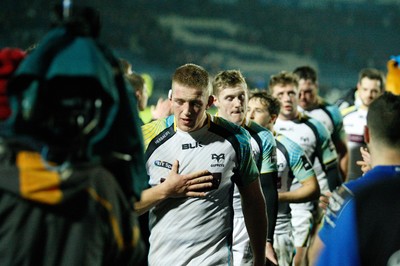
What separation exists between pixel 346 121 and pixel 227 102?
14.8 ft

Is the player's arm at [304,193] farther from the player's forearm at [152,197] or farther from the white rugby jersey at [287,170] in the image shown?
the player's forearm at [152,197]

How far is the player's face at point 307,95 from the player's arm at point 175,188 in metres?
5.16

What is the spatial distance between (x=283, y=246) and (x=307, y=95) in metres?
3.01

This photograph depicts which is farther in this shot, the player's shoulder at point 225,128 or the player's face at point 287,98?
the player's face at point 287,98

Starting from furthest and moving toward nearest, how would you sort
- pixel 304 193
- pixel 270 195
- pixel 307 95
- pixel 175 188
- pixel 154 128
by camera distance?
pixel 307 95, pixel 304 193, pixel 270 195, pixel 154 128, pixel 175 188

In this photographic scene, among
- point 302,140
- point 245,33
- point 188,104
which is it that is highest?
point 245,33

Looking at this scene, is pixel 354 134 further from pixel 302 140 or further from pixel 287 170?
pixel 287 170

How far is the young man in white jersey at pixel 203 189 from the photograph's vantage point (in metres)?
5.57

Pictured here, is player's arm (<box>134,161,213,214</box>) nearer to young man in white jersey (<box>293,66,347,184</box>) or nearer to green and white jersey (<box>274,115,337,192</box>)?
green and white jersey (<box>274,115,337,192</box>)

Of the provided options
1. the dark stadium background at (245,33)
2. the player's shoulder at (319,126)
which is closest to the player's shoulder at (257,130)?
the player's shoulder at (319,126)

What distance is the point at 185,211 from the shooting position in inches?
219

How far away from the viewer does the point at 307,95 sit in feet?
34.4

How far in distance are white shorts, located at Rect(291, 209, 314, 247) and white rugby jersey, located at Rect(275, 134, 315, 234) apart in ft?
3.24

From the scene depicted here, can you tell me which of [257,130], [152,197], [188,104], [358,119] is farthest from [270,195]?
[358,119]
